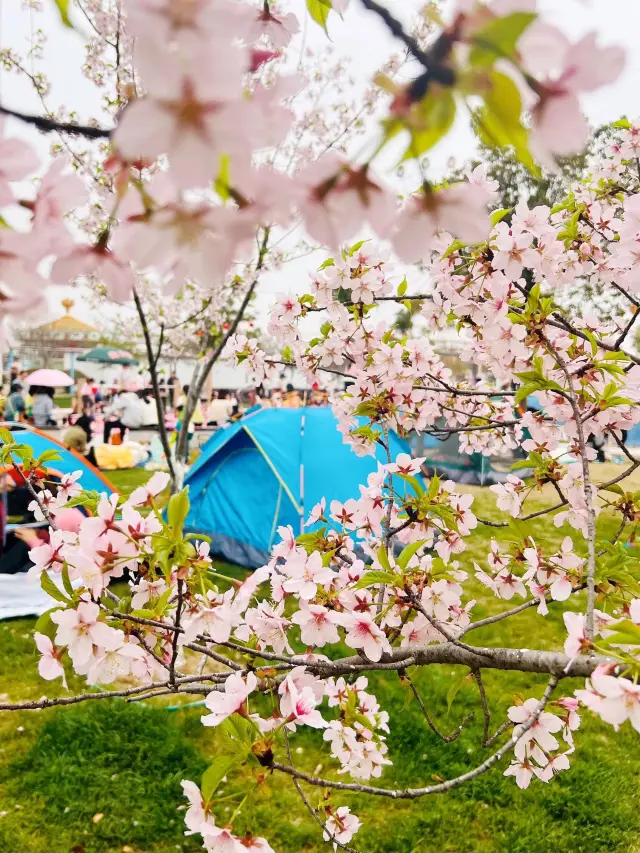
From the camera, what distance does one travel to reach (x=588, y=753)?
2.27 metres

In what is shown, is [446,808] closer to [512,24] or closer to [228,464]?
[512,24]

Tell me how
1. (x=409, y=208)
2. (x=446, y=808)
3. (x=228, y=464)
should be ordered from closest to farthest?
(x=409, y=208), (x=446, y=808), (x=228, y=464)

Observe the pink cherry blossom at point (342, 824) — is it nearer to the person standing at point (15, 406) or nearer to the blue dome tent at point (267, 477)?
the blue dome tent at point (267, 477)

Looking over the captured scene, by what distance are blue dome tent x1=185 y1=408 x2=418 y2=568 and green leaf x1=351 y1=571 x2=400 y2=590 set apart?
9.29 ft

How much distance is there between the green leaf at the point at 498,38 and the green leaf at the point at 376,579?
0.84 meters

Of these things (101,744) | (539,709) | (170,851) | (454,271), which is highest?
A: (454,271)

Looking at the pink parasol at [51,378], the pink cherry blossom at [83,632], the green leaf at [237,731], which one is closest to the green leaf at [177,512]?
the pink cherry blossom at [83,632]

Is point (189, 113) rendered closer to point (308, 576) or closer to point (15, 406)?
point (308, 576)

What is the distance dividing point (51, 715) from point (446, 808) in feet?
5.61

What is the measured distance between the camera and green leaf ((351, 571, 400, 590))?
1.02m

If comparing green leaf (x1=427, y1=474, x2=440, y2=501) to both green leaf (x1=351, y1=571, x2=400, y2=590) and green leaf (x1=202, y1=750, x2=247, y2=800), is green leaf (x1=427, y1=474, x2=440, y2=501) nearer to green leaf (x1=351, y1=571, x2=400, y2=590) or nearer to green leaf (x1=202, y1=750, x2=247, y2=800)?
green leaf (x1=351, y1=571, x2=400, y2=590)

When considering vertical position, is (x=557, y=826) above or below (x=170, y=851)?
below

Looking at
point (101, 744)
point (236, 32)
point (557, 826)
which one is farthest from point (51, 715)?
point (236, 32)

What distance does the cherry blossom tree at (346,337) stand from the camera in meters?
0.35
